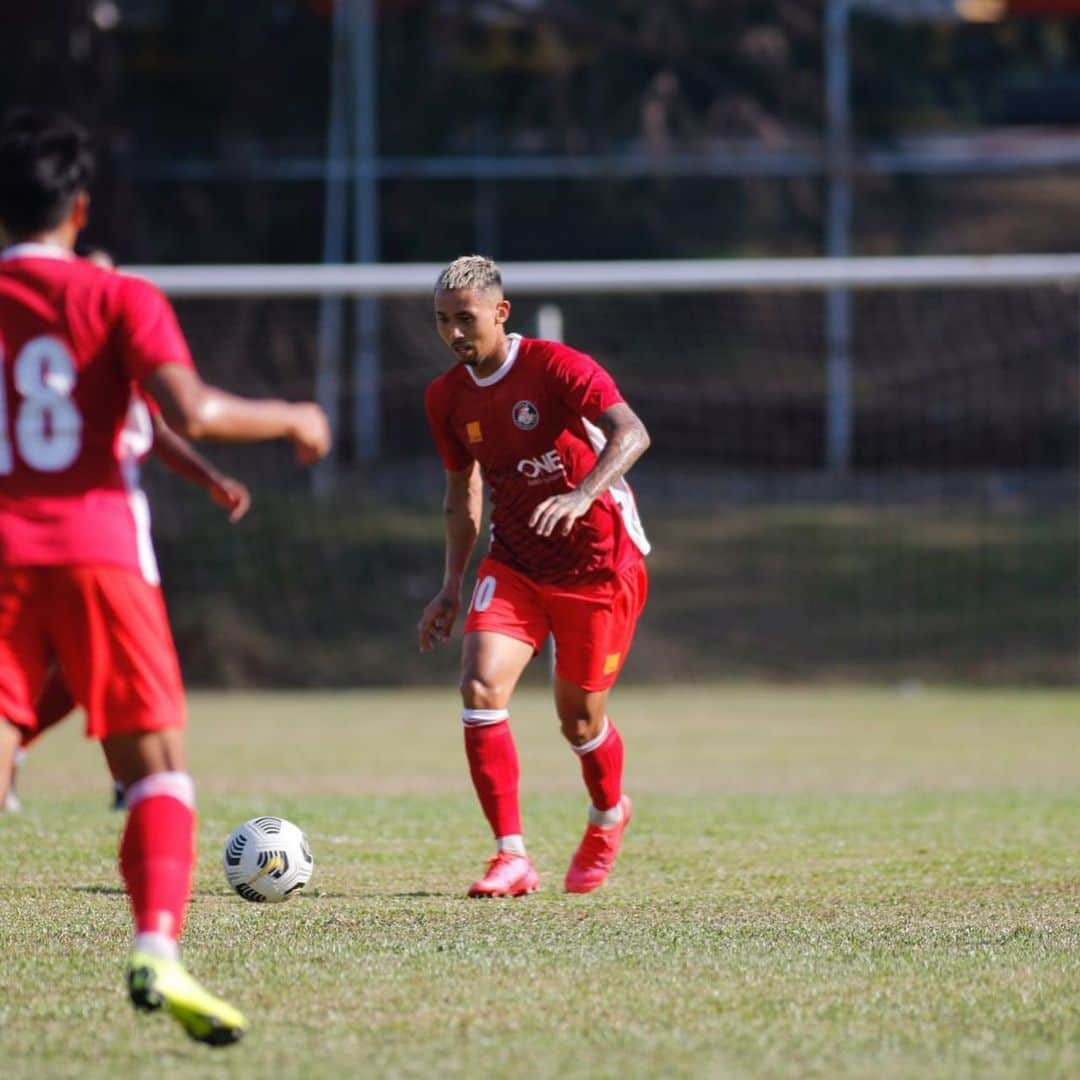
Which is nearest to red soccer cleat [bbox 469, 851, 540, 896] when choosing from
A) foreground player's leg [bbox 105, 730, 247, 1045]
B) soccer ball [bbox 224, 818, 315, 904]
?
soccer ball [bbox 224, 818, 315, 904]

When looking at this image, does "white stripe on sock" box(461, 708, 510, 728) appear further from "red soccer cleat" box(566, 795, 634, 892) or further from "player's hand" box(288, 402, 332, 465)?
"player's hand" box(288, 402, 332, 465)

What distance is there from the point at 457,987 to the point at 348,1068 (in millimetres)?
851

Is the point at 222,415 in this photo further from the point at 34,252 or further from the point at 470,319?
the point at 470,319

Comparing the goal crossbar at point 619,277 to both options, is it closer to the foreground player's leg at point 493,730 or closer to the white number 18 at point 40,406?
the foreground player's leg at point 493,730

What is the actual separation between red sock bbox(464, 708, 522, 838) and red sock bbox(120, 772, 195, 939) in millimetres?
2407

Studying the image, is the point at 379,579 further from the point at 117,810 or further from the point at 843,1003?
the point at 843,1003

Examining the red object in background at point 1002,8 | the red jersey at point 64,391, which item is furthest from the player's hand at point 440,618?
the red object in background at point 1002,8

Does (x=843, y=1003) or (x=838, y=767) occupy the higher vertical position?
(x=843, y=1003)

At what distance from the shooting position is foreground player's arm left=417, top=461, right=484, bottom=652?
22.7 feet

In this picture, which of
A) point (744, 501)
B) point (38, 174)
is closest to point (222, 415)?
point (38, 174)

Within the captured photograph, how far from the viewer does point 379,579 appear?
23.0 metres

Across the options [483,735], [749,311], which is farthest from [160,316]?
[749,311]

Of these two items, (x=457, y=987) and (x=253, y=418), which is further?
(x=457, y=987)

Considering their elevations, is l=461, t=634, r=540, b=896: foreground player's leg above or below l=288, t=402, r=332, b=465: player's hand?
below
